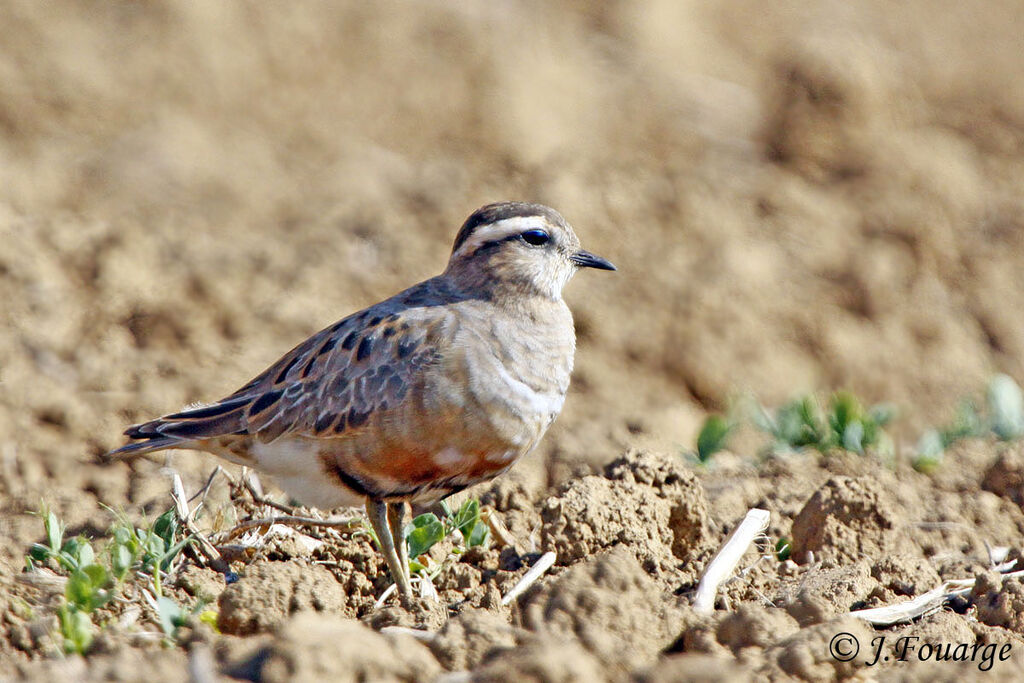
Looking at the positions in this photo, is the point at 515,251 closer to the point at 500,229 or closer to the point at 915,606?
the point at 500,229

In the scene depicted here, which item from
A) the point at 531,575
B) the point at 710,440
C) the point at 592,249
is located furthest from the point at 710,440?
the point at 592,249

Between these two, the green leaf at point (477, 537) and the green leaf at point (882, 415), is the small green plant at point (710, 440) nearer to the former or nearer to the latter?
the green leaf at point (882, 415)

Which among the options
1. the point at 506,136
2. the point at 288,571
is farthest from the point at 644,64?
the point at 288,571

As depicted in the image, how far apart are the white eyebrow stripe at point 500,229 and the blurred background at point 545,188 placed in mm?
2286

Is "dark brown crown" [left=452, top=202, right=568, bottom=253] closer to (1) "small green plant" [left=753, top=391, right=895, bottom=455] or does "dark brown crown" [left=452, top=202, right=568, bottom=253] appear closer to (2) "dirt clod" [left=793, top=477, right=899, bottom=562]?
(2) "dirt clod" [left=793, top=477, right=899, bottom=562]

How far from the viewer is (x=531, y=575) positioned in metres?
5.84

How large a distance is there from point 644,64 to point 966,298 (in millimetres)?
4231

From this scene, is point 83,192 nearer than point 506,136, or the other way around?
point 83,192

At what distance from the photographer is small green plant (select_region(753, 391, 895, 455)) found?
27.2 ft

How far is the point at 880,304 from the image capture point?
10812 millimetres

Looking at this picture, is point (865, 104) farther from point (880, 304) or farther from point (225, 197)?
point (225, 197)

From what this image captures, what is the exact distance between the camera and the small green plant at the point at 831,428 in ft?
27.2

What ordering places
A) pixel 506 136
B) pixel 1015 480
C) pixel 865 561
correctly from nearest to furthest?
pixel 865 561 → pixel 1015 480 → pixel 506 136

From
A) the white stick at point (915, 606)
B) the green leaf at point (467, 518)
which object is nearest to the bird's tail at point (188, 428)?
the green leaf at point (467, 518)
